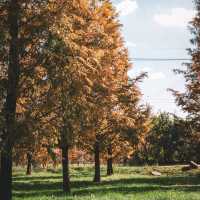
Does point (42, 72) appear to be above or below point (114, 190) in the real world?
above

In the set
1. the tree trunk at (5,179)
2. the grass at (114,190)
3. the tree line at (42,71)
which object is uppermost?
the tree line at (42,71)

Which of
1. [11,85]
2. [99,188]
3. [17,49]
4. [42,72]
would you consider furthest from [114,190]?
[17,49]

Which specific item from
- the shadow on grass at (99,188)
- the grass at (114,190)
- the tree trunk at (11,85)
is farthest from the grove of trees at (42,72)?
the shadow on grass at (99,188)

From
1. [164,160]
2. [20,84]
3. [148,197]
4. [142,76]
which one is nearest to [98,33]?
[20,84]

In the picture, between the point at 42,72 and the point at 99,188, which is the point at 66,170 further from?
the point at 42,72

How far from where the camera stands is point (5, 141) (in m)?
15.3

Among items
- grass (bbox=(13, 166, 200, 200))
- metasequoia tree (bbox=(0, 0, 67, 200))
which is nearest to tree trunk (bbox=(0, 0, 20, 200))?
metasequoia tree (bbox=(0, 0, 67, 200))

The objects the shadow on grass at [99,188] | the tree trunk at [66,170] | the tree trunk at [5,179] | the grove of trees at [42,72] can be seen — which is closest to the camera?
the grove of trees at [42,72]

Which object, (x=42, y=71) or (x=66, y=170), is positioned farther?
(x=66, y=170)

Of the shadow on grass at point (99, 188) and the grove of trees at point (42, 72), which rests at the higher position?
the grove of trees at point (42, 72)

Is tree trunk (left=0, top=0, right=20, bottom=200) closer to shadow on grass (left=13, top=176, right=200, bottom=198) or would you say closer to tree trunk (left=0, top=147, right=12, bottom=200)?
tree trunk (left=0, top=147, right=12, bottom=200)

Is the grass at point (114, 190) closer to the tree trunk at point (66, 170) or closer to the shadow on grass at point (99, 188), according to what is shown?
the shadow on grass at point (99, 188)

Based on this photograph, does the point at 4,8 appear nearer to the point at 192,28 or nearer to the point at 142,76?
the point at 192,28

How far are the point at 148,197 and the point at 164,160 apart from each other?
6459 centimetres
